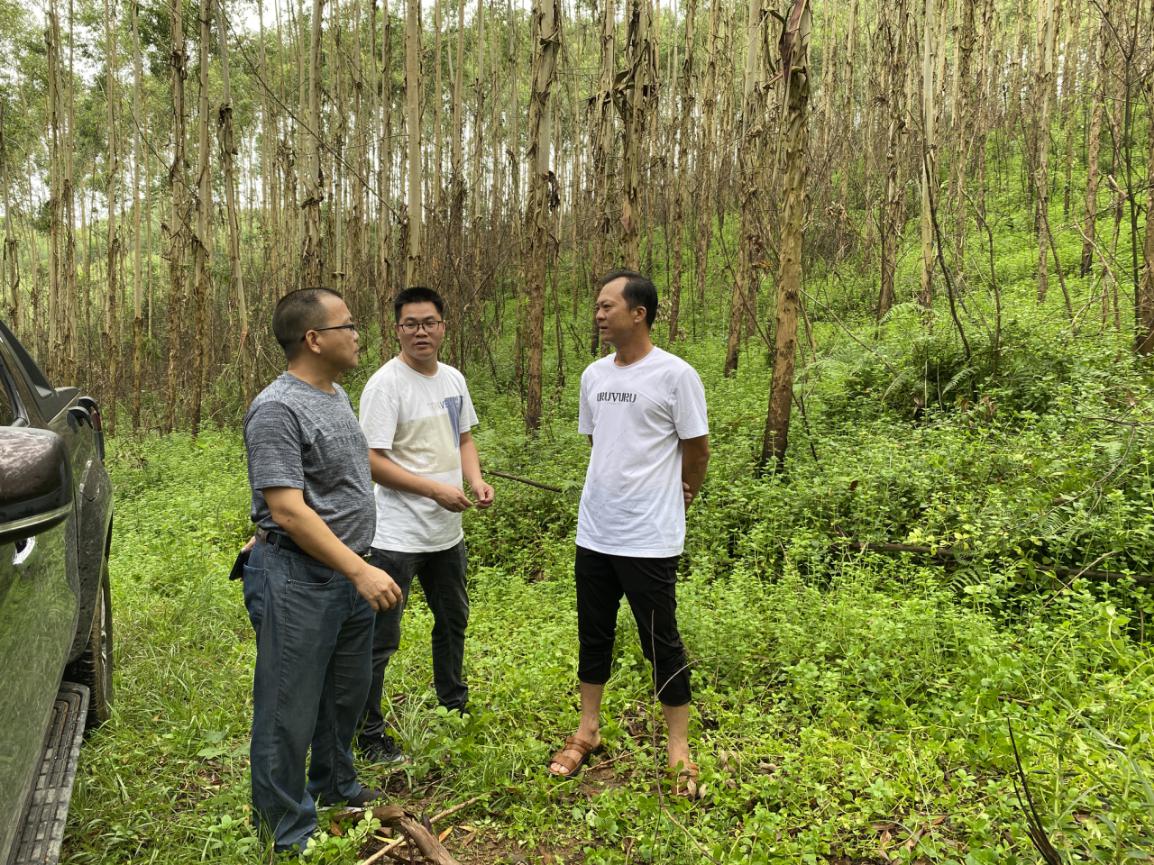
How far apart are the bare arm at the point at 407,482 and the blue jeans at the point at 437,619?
0.26 m

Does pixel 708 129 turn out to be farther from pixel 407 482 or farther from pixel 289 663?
pixel 289 663

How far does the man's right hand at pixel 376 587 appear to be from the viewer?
6.48 feet

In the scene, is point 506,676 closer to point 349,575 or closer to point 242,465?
point 349,575

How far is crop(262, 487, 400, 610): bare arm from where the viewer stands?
191cm

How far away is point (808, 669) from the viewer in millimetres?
3111

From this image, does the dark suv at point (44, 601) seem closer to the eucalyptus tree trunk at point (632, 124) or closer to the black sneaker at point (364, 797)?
the black sneaker at point (364, 797)

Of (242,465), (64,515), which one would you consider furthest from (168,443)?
(64,515)

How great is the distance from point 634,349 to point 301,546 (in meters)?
1.41

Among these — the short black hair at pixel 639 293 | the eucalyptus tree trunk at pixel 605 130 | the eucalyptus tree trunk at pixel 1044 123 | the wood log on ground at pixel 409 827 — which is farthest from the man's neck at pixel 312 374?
the eucalyptus tree trunk at pixel 1044 123

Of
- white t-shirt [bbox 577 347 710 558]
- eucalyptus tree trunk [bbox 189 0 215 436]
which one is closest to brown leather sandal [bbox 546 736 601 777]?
white t-shirt [bbox 577 347 710 558]

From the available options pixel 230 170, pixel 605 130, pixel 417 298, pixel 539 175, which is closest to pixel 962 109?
pixel 605 130

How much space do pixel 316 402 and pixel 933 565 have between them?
3619mm

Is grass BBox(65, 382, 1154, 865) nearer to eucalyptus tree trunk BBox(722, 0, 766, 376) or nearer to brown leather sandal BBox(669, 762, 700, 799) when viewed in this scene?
brown leather sandal BBox(669, 762, 700, 799)

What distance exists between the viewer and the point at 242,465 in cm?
861
